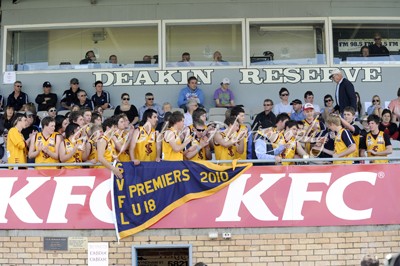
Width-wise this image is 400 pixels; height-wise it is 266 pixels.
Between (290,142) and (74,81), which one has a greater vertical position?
(74,81)

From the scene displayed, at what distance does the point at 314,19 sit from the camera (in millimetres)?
14766

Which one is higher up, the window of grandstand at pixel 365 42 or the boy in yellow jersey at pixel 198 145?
the window of grandstand at pixel 365 42

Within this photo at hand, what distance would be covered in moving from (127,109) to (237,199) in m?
4.92

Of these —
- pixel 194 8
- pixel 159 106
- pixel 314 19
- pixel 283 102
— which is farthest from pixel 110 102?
pixel 314 19

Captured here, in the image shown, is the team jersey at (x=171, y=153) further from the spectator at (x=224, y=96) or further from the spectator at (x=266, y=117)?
the spectator at (x=224, y=96)

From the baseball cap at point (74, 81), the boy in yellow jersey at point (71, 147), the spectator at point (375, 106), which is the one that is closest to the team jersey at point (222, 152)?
the boy in yellow jersey at point (71, 147)

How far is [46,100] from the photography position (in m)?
14.3

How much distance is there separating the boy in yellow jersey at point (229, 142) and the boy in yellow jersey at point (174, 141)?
18.9 inches

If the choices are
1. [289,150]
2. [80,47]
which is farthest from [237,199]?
[80,47]

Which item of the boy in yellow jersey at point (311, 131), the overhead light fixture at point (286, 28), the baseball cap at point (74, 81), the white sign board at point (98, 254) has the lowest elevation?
the white sign board at point (98, 254)

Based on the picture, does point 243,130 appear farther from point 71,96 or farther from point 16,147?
point 71,96

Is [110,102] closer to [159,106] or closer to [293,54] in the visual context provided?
[159,106]

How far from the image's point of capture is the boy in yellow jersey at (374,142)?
9.84m

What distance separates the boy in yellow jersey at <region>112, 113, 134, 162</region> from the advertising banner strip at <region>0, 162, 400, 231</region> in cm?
50
